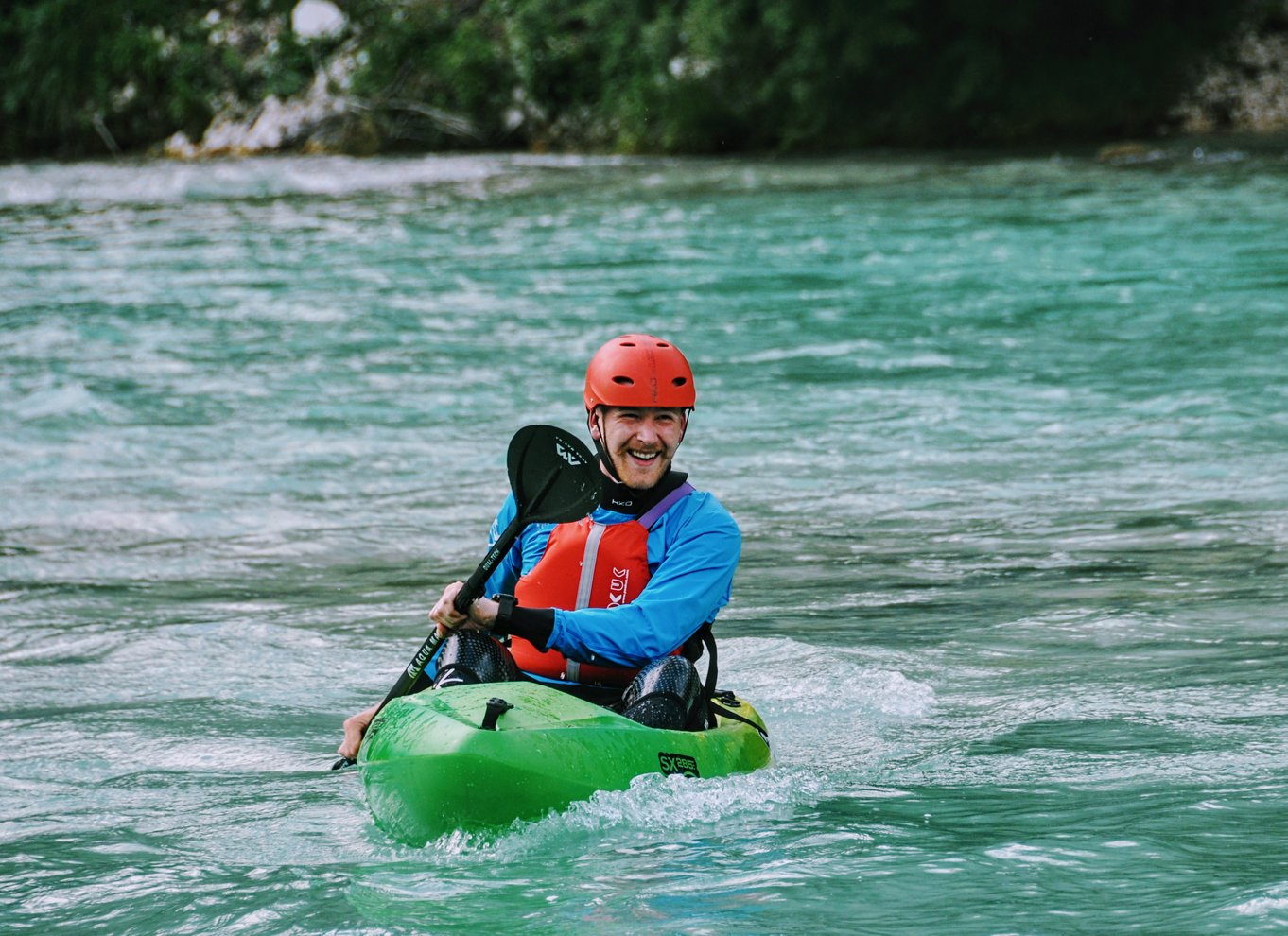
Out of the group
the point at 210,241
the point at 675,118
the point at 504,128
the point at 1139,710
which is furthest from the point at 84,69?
the point at 1139,710

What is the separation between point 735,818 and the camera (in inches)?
154

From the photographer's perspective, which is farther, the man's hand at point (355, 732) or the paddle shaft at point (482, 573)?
the man's hand at point (355, 732)

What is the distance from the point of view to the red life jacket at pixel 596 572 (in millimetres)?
4078

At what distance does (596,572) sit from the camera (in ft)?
13.4

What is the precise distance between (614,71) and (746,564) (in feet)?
73.4

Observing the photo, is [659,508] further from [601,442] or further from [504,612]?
[504,612]

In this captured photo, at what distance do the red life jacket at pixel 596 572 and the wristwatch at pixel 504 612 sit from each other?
252mm

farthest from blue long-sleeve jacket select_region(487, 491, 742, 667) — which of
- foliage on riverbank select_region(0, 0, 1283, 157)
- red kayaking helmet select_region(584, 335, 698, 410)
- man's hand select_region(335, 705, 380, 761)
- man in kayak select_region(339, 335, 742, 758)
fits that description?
foliage on riverbank select_region(0, 0, 1283, 157)

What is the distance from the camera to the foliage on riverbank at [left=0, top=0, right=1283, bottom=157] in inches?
1000

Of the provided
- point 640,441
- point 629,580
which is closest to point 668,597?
point 629,580

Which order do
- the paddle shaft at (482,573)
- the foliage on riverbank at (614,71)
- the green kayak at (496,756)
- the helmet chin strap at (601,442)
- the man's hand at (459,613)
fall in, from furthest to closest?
the foliage on riverbank at (614,71) < the helmet chin strap at (601,442) < the paddle shaft at (482,573) < the man's hand at (459,613) < the green kayak at (496,756)

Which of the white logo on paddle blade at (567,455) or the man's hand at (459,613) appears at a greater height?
the white logo on paddle blade at (567,455)

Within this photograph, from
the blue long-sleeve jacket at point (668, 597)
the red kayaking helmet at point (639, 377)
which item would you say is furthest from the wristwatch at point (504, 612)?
the red kayaking helmet at point (639, 377)

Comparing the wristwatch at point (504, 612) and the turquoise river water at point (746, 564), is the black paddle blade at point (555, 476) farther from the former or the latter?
the turquoise river water at point (746, 564)
